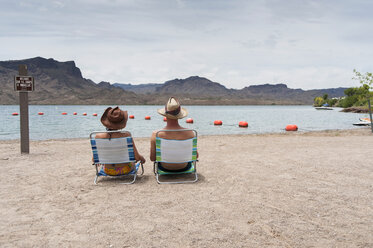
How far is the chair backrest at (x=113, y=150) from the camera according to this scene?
5418 mm

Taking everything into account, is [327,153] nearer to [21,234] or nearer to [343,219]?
[343,219]

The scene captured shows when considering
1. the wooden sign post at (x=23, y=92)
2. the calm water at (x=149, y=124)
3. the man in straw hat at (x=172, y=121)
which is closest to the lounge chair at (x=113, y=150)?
the man in straw hat at (x=172, y=121)

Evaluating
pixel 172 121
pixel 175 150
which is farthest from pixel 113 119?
pixel 175 150

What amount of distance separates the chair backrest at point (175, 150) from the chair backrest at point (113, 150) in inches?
19.4

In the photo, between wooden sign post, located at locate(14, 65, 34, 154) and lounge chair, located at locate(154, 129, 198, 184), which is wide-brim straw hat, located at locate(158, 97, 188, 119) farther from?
wooden sign post, located at locate(14, 65, 34, 154)

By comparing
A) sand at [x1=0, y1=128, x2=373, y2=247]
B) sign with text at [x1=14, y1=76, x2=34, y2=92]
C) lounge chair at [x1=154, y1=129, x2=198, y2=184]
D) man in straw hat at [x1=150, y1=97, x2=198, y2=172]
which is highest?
sign with text at [x1=14, y1=76, x2=34, y2=92]

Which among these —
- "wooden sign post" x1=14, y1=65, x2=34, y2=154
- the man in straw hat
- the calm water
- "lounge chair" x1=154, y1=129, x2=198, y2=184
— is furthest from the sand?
the calm water

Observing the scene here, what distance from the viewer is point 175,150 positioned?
5520 millimetres

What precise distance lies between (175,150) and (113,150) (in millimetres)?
1098

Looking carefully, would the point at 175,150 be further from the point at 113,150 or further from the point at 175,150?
the point at 113,150

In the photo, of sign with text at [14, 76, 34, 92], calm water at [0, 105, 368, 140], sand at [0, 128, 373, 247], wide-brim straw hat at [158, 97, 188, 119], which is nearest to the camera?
sand at [0, 128, 373, 247]

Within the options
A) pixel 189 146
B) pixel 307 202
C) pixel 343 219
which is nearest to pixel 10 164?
pixel 189 146

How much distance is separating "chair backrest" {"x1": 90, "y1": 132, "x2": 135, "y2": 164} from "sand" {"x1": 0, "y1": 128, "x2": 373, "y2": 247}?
49cm

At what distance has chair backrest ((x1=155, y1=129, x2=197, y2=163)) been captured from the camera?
5477 millimetres
